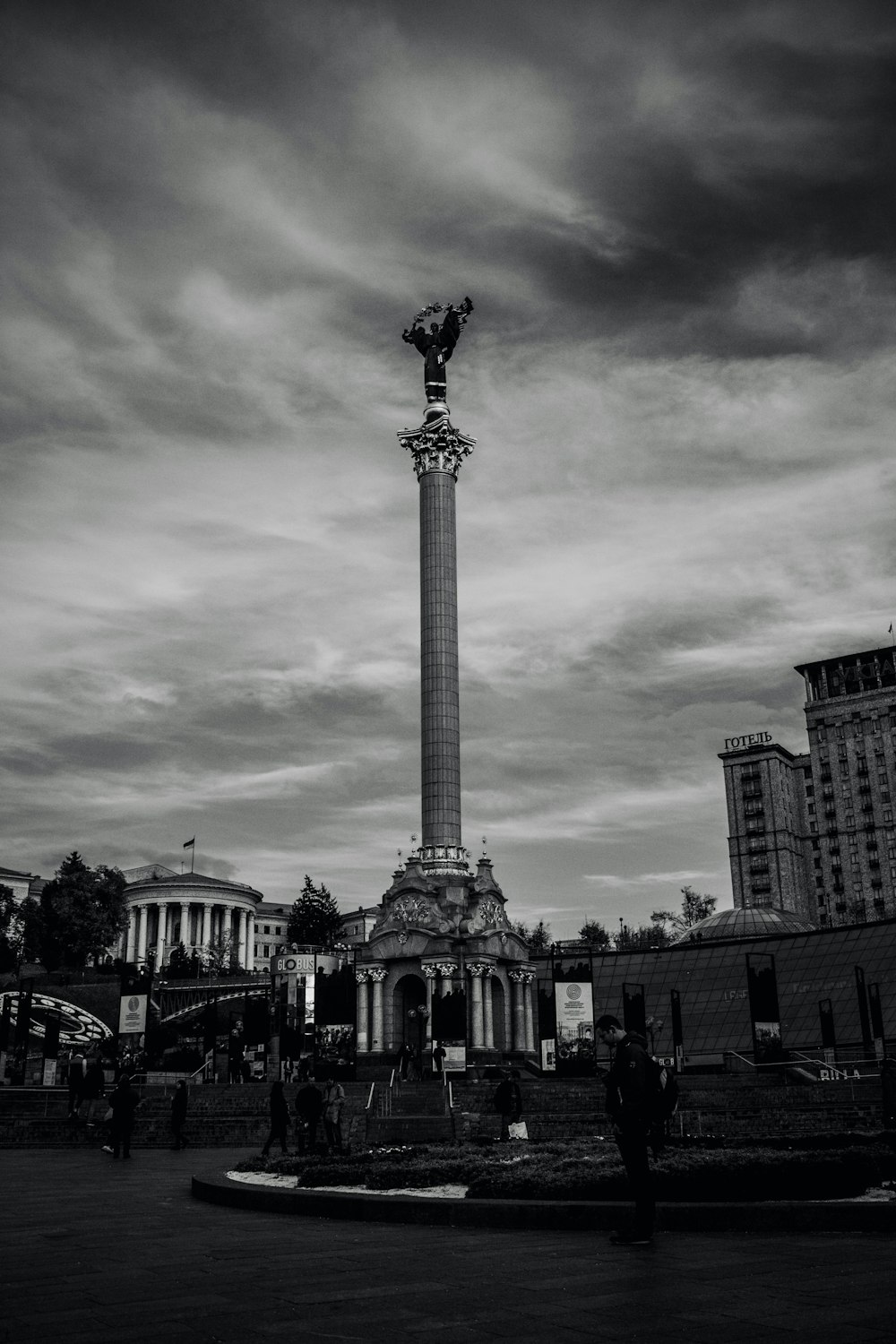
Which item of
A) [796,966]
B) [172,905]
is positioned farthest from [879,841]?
[172,905]

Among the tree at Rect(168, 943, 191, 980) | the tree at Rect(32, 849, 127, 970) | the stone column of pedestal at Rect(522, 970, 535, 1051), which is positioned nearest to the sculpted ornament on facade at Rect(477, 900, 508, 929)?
the stone column of pedestal at Rect(522, 970, 535, 1051)

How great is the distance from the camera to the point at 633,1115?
12523mm

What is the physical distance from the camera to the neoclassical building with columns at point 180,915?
512ft

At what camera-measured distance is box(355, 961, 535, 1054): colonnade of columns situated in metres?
61.9

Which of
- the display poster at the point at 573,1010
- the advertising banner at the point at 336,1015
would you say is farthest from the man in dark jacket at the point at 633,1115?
the advertising banner at the point at 336,1015

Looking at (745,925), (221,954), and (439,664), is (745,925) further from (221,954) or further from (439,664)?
(221,954)

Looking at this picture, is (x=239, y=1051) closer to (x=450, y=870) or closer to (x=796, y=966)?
(x=450, y=870)

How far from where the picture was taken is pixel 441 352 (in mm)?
76375

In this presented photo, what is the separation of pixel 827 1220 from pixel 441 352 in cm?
6898

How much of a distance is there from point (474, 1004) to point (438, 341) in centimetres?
4070

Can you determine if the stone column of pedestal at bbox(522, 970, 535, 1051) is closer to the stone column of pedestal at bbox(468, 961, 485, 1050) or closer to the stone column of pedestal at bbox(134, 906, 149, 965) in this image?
the stone column of pedestal at bbox(468, 961, 485, 1050)

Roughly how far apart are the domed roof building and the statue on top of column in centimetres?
5061

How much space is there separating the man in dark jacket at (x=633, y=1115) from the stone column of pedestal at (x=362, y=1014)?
52649mm

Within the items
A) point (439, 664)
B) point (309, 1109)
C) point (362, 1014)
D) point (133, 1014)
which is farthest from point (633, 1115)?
point (439, 664)
